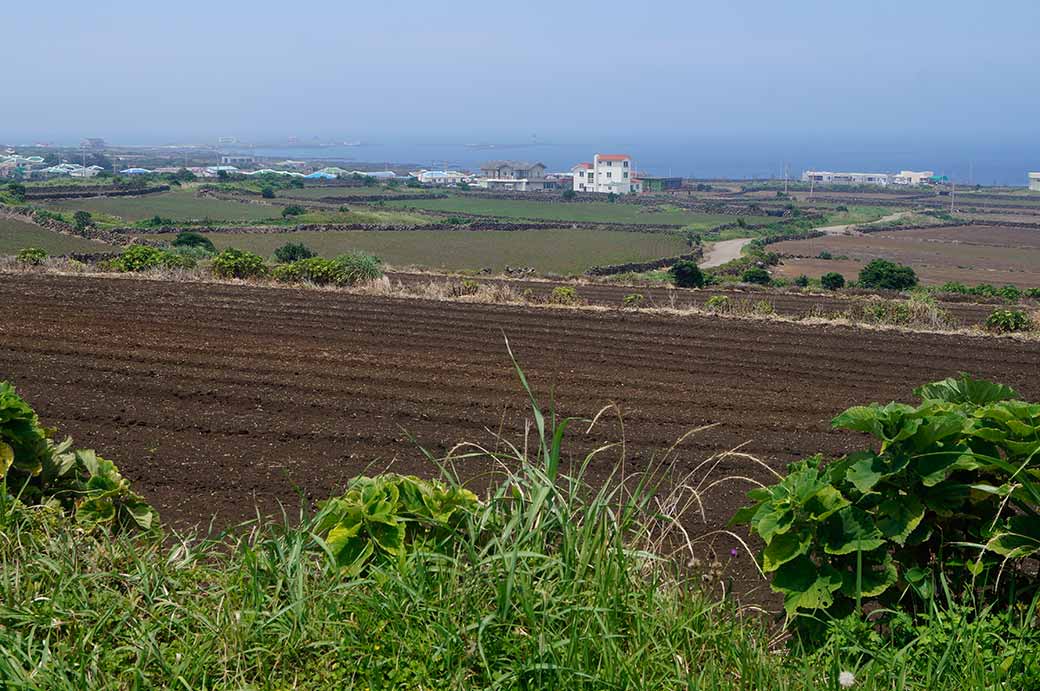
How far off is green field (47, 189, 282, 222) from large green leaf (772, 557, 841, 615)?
66995 millimetres

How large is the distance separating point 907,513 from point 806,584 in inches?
20.5

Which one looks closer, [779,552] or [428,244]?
[779,552]

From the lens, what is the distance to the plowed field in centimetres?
948

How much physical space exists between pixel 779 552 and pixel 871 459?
579 millimetres

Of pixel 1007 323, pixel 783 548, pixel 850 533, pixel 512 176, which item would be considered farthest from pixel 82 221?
pixel 512 176

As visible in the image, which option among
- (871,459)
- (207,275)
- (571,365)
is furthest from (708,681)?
(207,275)

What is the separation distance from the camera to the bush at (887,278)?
146 feet

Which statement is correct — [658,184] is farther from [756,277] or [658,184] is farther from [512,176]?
[756,277]

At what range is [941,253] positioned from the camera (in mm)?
67938

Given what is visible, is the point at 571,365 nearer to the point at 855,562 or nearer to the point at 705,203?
the point at 855,562

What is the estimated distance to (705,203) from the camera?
11000cm

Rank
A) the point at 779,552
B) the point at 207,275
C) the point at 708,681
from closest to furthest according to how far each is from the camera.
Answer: the point at 708,681, the point at 779,552, the point at 207,275

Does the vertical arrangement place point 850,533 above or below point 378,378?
above

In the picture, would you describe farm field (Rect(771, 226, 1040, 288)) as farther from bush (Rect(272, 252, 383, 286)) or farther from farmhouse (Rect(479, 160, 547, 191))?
farmhouse (Rect(479, 160, 547, 191))
